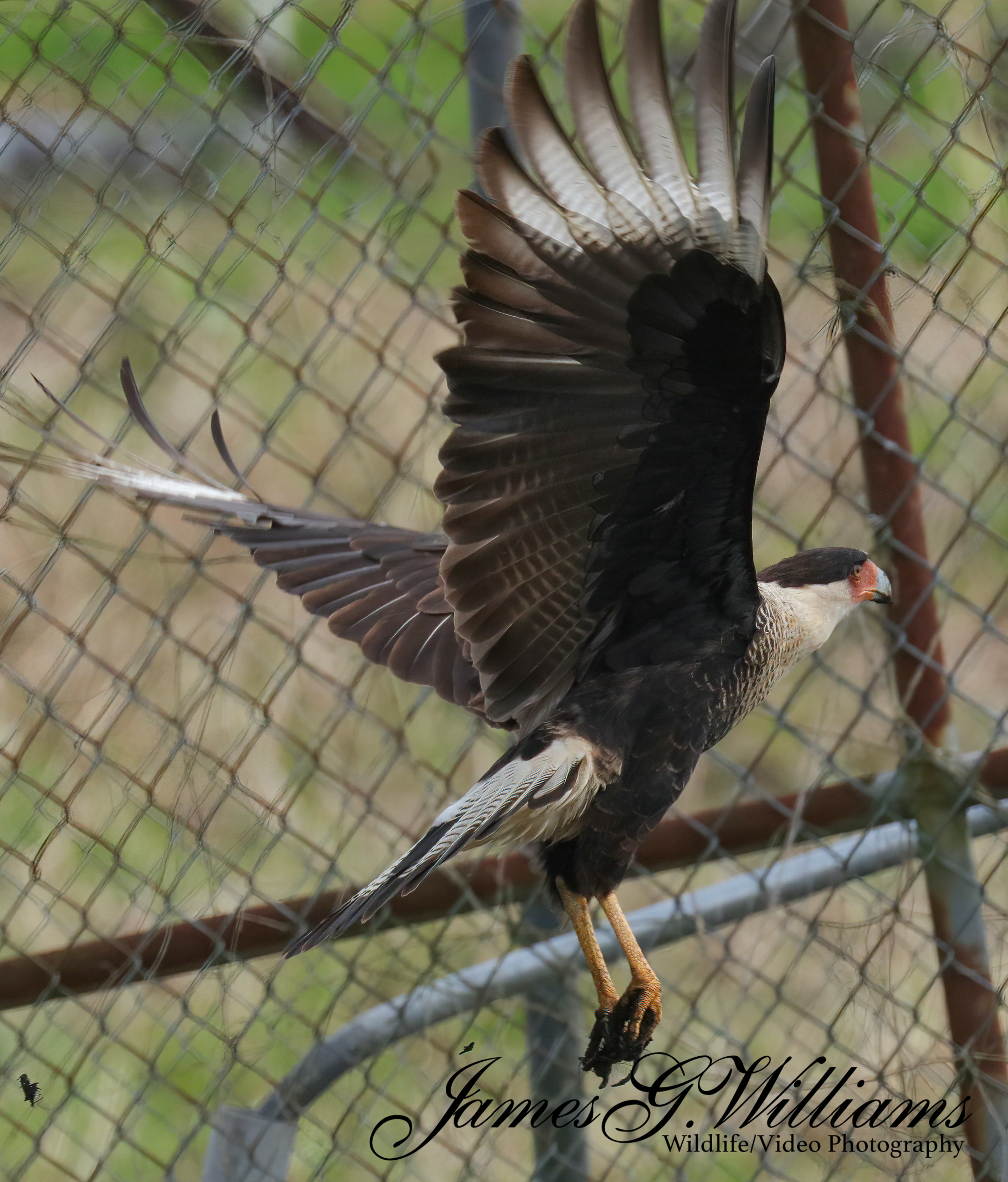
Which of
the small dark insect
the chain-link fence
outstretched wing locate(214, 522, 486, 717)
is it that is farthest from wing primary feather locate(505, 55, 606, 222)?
the small dark insect

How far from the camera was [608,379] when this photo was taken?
4.61ft

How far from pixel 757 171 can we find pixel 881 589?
34.6 inches

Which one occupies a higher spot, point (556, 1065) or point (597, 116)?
point (597, 116)

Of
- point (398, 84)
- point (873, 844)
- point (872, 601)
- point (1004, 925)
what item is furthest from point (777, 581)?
point (398, 84)

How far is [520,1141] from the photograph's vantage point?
2.42 m

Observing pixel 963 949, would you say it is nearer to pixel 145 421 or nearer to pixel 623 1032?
pixel 623 1032

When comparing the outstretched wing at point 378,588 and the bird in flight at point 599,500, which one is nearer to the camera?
the bird in flight at point 599,500

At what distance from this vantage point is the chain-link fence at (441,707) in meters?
1.70

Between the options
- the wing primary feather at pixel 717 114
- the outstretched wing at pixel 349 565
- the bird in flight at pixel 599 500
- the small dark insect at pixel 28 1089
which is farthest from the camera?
the outstretched wing at pixel 349 565

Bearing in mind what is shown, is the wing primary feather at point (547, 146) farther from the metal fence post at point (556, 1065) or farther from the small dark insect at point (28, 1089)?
the small dark insect at point (28, 1089)

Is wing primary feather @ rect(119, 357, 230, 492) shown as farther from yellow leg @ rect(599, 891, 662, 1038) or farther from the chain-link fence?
yellow leg @ rect(599, 891, 662, 1038)

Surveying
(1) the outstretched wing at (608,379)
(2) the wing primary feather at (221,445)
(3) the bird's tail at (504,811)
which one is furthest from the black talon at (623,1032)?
(2) the wing primary feather at (221,445)

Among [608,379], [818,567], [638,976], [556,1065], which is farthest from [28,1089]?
[818,567]

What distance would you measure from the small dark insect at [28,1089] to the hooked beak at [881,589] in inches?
56.6
